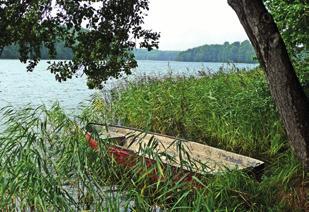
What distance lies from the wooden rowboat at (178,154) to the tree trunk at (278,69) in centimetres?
69

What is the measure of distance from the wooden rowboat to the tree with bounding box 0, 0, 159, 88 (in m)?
0.89

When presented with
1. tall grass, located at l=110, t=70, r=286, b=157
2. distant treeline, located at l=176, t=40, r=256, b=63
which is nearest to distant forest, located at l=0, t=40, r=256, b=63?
distant treeline, located at l=176, t=40, r=256, b=63

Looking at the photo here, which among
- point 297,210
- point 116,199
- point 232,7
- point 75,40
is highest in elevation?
point 232,7

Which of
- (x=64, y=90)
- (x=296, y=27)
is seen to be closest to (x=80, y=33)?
(x=296, y=27)

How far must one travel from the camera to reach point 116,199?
13.7 ft

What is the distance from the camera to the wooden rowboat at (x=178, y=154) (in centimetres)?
465

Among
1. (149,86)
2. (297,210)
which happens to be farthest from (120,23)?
(149,86)

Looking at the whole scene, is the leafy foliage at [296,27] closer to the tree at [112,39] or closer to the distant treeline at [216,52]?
the tree at [112,39]

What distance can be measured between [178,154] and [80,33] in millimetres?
2062

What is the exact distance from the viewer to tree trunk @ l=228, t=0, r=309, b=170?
5273 millimetres

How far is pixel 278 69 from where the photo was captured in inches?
211

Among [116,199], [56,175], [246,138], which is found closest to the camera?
[116,199]

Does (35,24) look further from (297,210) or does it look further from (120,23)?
(297,210)

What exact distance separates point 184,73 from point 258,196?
8406 mm
